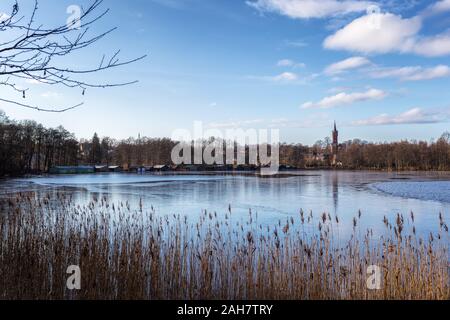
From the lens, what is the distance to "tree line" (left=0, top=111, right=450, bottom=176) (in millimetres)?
70125

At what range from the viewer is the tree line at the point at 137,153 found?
7012cm

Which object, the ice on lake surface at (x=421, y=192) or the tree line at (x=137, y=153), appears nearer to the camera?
the ice on lake surface at (x=421, y=192)

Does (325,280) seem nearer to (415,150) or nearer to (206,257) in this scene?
(206,257)

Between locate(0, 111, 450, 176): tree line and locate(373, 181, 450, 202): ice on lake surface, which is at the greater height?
locate(0, 111, 450, 176): tree line

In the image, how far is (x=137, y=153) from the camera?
4360 inches

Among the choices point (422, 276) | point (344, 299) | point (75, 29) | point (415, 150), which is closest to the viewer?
point (75, 29)

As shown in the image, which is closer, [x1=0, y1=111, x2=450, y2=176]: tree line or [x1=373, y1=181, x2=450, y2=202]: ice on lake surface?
[x1=373, y1=181, x2=450, y2=202]: ice on lake surface

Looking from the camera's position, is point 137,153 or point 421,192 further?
point 137,153

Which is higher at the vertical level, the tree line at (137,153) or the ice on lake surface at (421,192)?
the tree line at (137,153)

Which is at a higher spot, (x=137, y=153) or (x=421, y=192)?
(x=137, y=153)
